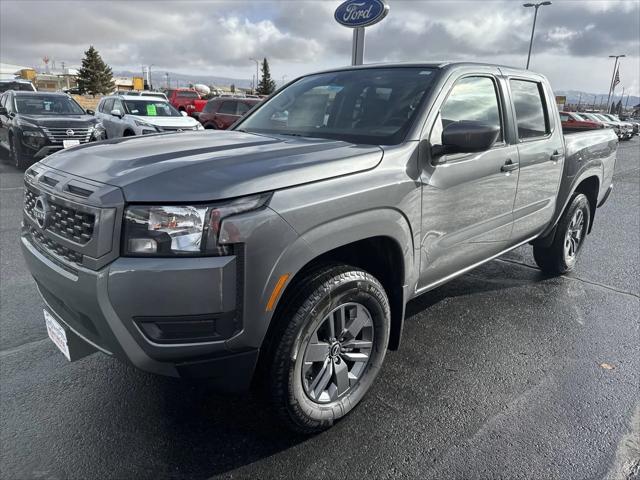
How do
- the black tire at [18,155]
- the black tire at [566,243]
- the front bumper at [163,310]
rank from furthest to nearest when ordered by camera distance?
the black tire at [18,155]
the black tire at [566,243]
the front bumper at [163,310]

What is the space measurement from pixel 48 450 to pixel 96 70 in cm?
6380

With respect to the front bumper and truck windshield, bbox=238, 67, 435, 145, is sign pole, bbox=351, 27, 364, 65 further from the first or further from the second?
the front bumper

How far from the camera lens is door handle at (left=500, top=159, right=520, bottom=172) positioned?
11.1ft

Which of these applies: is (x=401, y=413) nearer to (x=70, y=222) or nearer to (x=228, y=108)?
(x=70, y=222)

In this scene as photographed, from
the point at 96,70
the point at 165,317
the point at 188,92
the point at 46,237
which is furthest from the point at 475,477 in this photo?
the point at 96,70

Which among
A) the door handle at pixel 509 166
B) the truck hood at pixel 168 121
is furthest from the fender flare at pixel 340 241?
the truck hood at pixel 168 121

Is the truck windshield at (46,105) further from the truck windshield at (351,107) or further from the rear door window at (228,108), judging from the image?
the truck windshield at (351,107)

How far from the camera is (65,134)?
33.0 ft

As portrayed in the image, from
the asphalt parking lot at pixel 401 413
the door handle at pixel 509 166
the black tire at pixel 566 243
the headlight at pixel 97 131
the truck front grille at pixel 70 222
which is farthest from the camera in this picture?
the headlight at pixel 97 131

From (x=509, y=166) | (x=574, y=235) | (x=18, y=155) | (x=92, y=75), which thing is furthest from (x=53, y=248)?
(x=92, y=75)

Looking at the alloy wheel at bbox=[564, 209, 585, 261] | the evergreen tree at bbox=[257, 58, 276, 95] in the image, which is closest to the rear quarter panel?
the alloy wheel at bbox=[564, 209, 585, 261]

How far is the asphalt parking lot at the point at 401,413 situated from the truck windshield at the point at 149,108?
1022 centimetres

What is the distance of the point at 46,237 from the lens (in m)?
2.30

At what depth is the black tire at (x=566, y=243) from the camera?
4.60 m
